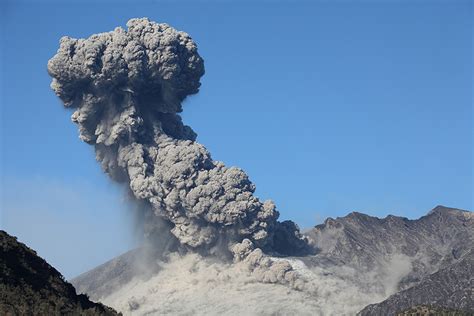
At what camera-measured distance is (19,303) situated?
90.2m

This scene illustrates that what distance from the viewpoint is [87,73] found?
199250 millimetres

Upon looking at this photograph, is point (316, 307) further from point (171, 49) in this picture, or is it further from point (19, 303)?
point (19, 303)

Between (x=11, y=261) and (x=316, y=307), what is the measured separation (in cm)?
10885

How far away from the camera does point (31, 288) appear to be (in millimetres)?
95875

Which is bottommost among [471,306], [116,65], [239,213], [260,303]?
[471,306]

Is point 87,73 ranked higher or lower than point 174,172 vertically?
higher

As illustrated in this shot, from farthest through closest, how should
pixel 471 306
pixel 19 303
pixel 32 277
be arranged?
pixel 471 306, pixel 32 277, pixel 19 303

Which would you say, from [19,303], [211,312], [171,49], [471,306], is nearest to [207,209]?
[211,312]

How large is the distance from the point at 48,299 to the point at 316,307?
4370 inches

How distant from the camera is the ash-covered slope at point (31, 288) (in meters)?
90.4

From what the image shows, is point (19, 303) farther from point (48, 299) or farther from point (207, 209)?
point (207, 209)

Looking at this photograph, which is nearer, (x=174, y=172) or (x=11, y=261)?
(x=11, y=261)

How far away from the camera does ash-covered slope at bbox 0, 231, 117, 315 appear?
9044 cm

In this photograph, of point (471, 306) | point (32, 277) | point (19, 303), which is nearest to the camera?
point (19, 303)
